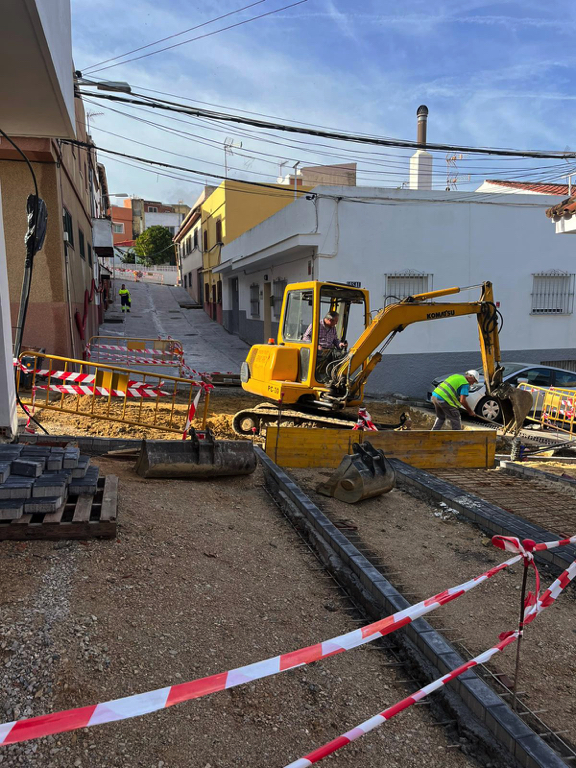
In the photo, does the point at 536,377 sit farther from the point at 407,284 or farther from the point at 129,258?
the point at 129,258

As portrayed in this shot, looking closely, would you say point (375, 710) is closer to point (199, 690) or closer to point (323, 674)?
point (323, 674)

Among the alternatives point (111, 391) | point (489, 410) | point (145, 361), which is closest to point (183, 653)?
point (111, 391)

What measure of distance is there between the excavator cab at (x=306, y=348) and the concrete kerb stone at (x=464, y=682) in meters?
5.08

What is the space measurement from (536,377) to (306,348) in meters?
6.40

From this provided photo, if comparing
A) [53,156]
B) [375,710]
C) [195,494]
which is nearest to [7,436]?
[195,494]

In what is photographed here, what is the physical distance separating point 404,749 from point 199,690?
58.7 inches

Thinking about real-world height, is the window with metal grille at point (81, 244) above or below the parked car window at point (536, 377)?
above

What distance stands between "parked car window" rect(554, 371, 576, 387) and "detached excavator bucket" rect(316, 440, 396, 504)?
321 inches

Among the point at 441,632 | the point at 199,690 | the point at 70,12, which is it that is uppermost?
the point at 70,12

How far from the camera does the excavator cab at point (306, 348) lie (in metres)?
10.2

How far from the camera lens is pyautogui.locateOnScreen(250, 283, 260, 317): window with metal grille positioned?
76.0 feet

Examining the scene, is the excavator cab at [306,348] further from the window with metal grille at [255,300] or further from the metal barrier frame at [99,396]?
the window with metal grille at [255,300]

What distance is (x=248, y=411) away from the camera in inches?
427

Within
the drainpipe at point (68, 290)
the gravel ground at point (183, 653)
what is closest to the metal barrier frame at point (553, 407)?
the gravel ground at point (183, 653)
